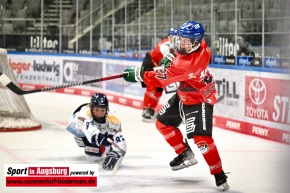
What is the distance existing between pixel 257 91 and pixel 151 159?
214cm

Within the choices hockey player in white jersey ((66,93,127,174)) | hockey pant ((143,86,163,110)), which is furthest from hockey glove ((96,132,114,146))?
hockey pant ((143,86,163,110))

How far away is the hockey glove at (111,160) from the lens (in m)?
5.54

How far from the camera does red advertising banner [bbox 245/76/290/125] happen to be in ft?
24.2

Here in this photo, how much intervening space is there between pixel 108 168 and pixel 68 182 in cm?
141

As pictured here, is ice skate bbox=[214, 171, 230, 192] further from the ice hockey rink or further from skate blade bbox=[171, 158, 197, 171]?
skate blade bbox=[171, 158, 197, 171]

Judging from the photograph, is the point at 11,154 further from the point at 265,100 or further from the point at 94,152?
the point at 265,100

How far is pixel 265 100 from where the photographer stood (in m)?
7.79

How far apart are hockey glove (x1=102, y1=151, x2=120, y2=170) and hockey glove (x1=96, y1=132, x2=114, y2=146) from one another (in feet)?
0.37

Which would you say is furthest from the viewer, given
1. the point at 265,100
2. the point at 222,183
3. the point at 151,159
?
the point at 265,100

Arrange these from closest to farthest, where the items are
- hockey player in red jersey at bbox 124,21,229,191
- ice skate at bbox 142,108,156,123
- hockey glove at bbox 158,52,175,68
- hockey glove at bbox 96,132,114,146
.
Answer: hockey player in red jersey at bbox 124,21,229,191 → hockey glove at bbox 96,132,114,146 → hockey glove at bbox 158,52,175,68 → ice skate at bbox 142,108,156,123

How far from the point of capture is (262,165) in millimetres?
5871

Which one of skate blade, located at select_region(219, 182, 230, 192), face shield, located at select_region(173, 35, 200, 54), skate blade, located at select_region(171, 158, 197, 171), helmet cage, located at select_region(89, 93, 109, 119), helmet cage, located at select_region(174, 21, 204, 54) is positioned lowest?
skate blade, located at select_region(219, 182, 230, 192)

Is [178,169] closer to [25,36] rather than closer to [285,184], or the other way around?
[285,184]

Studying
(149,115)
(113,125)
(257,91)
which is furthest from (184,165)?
(149,115)
